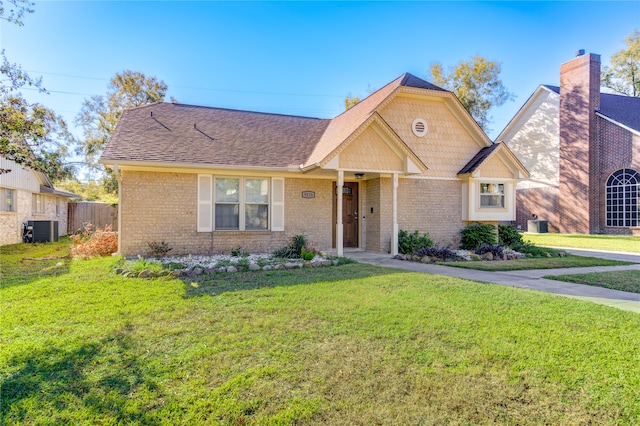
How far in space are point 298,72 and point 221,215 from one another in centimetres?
Result: 1330

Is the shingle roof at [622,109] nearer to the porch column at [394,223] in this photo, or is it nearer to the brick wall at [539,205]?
the brick wall at [539,205]

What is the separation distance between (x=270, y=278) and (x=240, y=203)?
4.25 meters

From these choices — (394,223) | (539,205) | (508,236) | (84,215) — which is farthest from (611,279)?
(84,215)

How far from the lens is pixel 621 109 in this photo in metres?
21.3

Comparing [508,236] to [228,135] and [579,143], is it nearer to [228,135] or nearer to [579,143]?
A: [228,135]

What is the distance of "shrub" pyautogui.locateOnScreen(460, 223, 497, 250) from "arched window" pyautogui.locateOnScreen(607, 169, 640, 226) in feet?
41.3

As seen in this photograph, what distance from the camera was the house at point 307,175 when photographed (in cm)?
1020

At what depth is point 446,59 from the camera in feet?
91.1

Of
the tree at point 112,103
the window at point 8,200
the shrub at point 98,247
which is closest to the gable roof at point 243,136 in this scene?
the shrub at point 98,247

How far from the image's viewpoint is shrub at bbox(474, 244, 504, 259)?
36.5ft

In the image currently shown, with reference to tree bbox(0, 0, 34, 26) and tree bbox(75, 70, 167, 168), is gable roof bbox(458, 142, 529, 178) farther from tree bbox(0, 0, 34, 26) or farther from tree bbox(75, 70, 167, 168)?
tree bbox(75, 70, 167, 168)

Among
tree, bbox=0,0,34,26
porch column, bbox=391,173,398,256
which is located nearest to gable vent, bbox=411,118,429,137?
porch column, bbox=391,173,398,256

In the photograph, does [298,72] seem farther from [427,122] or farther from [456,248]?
[456,248]

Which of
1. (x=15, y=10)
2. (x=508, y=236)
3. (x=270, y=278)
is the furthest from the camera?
(x=508, y=236)
